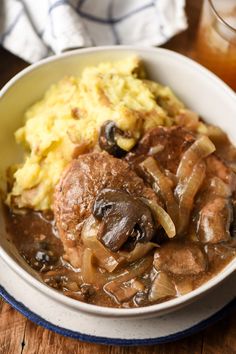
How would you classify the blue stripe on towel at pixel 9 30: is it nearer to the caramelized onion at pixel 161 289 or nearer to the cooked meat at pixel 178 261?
the cooked meat at pixel 178 261

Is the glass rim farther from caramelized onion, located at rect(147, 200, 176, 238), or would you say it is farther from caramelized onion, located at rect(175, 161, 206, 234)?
caramelized onion, located at rect(147, 200, 176, 238)

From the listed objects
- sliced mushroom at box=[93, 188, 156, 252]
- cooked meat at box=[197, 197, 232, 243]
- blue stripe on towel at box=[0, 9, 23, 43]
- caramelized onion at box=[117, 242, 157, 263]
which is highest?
blue stripe on towel at box=[0, 9, 23, 43]

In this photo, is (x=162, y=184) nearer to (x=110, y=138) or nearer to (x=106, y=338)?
(x=110, y=138)

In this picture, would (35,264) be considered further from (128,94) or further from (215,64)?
(215,64)

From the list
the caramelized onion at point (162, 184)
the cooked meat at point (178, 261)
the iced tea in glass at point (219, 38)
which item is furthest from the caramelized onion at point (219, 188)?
the iced tea in glass at point (219, 38)

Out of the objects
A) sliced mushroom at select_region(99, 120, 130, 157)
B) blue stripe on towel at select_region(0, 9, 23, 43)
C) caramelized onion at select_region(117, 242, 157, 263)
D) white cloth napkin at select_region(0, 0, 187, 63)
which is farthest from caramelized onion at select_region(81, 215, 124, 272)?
blue stripe on towel at select_region(0, 9, 23, 43)

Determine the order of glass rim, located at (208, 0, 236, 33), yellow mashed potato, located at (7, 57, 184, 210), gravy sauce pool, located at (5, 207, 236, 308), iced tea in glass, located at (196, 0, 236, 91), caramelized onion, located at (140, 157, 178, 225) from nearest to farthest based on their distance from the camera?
gravy sauce pool, located at (5, 207, 236, 308)
caramelized onion, located at (140, 157, 178, 225)
yellow mashed potato, located at (7, 57, 184, 210)
glass rim, located at (208, 0, 236, 33)
iced tea in glass, located at (196, 0, 236, 91)
